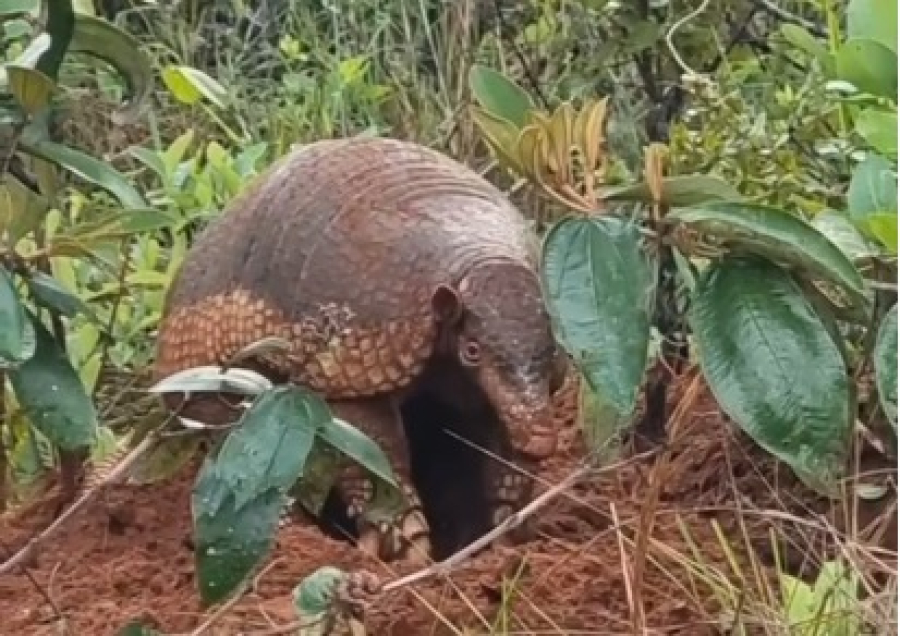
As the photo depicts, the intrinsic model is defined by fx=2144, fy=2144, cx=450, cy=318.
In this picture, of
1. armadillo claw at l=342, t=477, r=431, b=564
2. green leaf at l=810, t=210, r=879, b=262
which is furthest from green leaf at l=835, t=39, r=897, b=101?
armadillo claw at l=342, t=477, r=431, b=564

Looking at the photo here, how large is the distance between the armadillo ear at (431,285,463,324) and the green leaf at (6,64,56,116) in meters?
0.59

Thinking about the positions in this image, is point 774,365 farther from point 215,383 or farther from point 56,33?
point 56,33

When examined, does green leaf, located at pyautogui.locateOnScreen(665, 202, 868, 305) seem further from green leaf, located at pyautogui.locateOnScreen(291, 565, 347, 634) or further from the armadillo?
the armadillo

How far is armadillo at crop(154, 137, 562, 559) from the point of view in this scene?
2.19 metres

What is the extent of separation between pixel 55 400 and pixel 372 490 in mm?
572

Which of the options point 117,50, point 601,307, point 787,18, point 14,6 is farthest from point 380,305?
point 787,18

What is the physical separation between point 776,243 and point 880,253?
0.28 meters

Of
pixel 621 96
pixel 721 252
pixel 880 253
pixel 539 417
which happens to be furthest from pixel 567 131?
pixel 621 96

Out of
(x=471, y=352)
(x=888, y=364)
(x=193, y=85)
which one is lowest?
(x=471, y=352)

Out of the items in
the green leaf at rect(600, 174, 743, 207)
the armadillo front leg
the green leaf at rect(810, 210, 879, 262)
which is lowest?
the armadillo front leg

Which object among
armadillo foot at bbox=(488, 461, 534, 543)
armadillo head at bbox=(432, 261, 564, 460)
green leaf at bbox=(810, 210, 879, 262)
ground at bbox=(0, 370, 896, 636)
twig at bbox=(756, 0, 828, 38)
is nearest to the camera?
green leaf at bbox=(810, 210, 879, 262)

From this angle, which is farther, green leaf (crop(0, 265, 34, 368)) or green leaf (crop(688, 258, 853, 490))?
green leaf (crop(0, 265, 34, 368))

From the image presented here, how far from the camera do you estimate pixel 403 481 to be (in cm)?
224

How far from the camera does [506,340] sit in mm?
2168
